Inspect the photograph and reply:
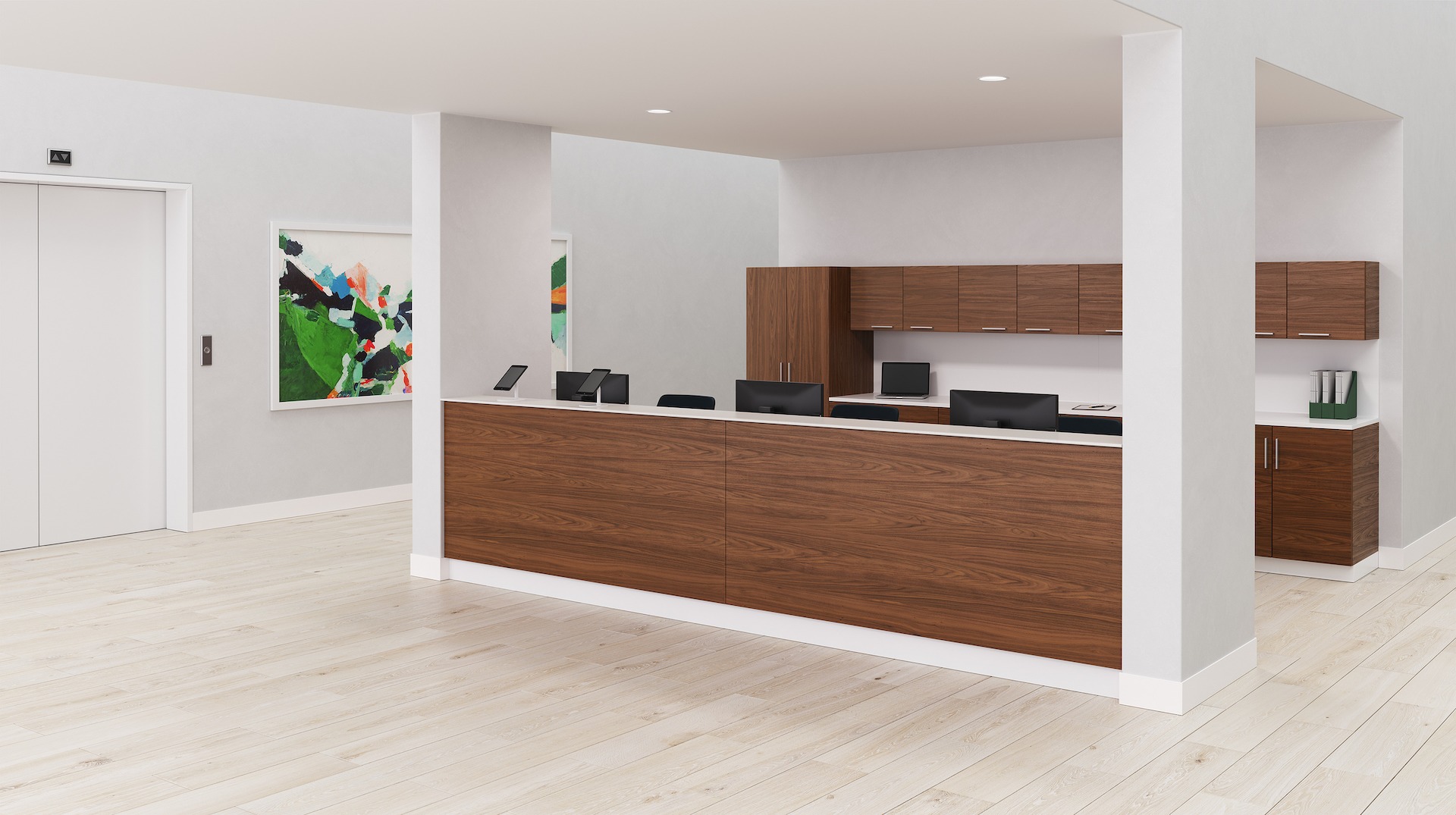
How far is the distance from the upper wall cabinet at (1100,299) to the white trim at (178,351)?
229 inches

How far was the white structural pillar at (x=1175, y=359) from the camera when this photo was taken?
451 cm

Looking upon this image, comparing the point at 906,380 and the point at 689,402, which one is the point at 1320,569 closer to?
the point at 906,380

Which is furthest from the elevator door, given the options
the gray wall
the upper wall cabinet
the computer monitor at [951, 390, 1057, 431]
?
the upper wall cabinet

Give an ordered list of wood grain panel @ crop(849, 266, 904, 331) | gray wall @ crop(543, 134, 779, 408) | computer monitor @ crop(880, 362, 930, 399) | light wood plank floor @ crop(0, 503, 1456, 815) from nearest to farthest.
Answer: light wood plank floor @ crop(0, 503, 1456, 815), wood grain panel @ crop(849, 266, 904, 331), computer monitor @ crop(880, 362, 930, 399), gray wall @ crop(543, 134, 779, 408)

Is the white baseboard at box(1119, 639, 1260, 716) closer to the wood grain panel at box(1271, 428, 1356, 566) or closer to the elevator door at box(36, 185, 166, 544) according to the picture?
the wood grain panel at box(1271, 428, 1356, 566)

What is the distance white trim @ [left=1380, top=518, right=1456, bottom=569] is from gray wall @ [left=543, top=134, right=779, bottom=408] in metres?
6.22

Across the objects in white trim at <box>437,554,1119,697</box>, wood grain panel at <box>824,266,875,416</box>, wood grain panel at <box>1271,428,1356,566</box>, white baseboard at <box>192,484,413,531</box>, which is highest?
wood grain panel at <box>824,266,875,416</box>

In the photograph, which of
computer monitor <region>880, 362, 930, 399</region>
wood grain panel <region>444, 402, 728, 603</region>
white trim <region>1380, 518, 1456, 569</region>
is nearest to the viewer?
wood grain panel <region>444, 402, 728, 603</region>

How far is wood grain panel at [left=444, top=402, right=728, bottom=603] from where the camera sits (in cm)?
588

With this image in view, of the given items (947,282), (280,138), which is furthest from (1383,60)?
(280,138)

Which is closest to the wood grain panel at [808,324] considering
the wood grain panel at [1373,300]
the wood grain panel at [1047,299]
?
the wood grain panel at [1047,299]

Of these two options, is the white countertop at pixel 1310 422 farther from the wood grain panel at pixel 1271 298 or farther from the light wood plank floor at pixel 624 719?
the light wood plank floor at pixel 624 719

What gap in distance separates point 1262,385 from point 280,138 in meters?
6.71

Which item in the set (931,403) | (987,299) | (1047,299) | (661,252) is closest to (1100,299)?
(1047,299)
